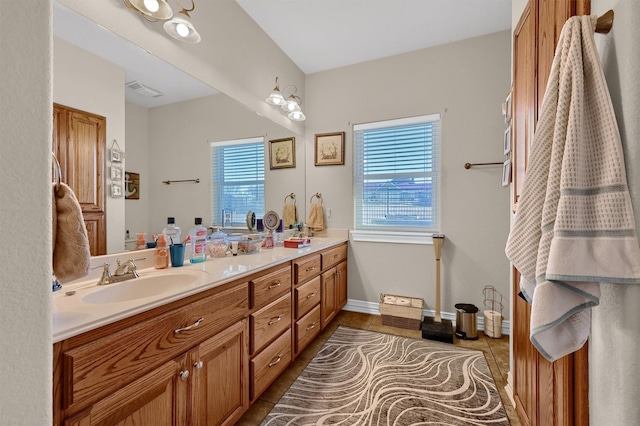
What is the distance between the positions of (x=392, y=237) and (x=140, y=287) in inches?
89.9

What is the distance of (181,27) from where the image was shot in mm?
1496

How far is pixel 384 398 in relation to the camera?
1620 mm

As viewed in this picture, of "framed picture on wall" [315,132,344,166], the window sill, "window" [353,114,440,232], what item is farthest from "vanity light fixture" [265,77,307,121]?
the window sill

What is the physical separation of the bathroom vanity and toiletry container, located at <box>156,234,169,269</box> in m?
0.06

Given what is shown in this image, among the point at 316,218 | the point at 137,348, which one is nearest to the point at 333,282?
the point at 316,218

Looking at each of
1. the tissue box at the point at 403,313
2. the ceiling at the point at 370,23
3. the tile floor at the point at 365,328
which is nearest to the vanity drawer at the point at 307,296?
the tile floor at the point at 365,328

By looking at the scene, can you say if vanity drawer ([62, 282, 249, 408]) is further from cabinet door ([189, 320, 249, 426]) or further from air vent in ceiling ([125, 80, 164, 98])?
air vent in ceiling ([125, 80, 164, 98])

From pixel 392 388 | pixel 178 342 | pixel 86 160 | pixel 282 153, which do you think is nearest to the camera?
pixel 178 342

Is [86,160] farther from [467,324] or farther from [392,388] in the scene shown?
[467,324]

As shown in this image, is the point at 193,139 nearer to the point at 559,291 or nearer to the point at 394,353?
the point at 559,291

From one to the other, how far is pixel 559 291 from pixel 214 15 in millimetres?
2447

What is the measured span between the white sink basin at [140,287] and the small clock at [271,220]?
106 centimetres

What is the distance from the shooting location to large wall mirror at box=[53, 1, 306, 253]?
1.14 m

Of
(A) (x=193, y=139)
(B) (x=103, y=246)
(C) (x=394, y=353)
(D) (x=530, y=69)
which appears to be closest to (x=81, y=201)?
(B) (x=103, y=246)
